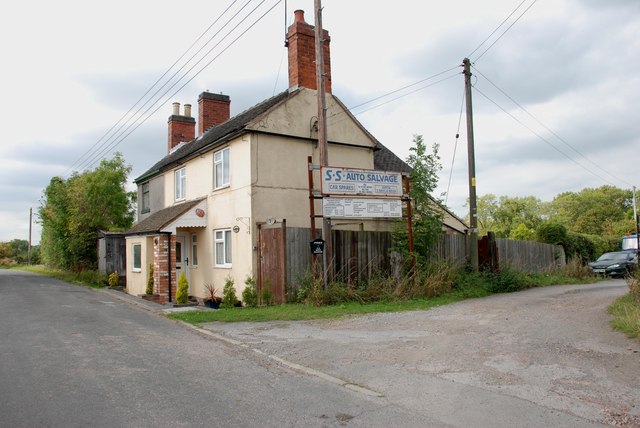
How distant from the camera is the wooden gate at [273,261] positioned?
13961mm

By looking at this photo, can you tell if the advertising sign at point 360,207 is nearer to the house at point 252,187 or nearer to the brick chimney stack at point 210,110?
the house at point 252,187

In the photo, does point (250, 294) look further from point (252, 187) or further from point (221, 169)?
point (221, 169)

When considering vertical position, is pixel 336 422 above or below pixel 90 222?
below

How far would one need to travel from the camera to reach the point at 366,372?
6.83 metres

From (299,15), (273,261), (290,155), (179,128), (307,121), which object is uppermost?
(299,15)

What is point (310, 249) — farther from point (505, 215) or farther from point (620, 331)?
point (505, 215)

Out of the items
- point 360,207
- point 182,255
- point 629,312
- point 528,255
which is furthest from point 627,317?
point 182,255

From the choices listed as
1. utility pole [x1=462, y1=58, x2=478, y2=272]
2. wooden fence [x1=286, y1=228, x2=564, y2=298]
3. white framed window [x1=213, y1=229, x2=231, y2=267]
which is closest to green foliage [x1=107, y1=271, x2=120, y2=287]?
white framed window [x1=213, y1=229, x2=231, y2=267]

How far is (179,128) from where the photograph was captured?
2616cm

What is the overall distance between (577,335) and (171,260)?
1322 centimetres

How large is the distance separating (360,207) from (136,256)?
11340mm

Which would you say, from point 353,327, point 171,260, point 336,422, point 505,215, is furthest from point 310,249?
point 505,215

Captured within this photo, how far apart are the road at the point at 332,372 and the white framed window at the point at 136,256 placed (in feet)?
30.1

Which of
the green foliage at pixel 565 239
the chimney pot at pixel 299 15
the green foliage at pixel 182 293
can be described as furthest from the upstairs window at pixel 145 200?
the green foliage at pixel 565 239
